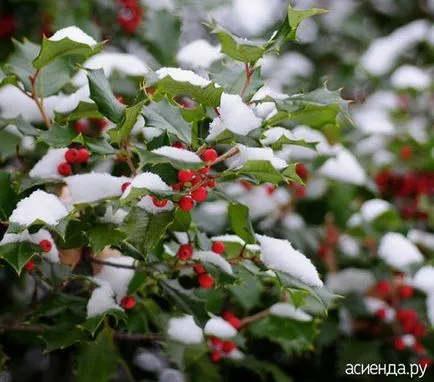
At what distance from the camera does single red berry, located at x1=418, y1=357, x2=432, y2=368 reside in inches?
65.3

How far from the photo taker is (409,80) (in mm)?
2182

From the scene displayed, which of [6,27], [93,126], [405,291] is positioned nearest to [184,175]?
[93,126]

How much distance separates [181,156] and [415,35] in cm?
181

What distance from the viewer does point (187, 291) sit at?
1.15m

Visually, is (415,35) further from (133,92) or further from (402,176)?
(133,92)

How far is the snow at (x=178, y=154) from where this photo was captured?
0.87 metres

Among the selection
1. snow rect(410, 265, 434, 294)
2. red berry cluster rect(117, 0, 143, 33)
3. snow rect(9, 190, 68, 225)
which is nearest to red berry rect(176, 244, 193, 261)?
snow rect(9, 190, 68, 225)

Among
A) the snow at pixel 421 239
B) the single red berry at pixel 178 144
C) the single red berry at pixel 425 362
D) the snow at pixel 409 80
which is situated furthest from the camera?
the snow at pixel 409 80

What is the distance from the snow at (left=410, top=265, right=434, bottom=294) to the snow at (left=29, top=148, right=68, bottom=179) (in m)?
0.85

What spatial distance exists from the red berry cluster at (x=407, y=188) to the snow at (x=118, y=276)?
1.14 meters

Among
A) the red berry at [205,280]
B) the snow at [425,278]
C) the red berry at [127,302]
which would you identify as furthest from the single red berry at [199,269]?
the snow at [425,278]

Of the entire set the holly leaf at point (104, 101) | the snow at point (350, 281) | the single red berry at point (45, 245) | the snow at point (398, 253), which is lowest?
the snow at point (350, 281)

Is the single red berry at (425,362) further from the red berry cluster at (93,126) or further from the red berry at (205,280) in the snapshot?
the red berry cluster at (93,126)

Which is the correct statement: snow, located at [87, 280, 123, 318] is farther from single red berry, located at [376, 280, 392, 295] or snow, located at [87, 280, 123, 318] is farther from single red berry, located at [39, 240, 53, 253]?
single red berry, located at [376, 280, 392, 295]
